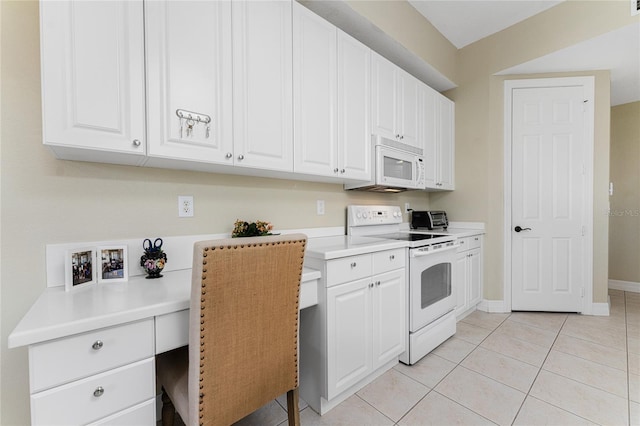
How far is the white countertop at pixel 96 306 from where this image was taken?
80cm

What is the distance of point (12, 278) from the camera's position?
116cm

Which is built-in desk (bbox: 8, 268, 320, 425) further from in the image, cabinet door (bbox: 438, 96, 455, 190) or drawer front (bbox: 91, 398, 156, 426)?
cabinet door (bbox: 438, 96, 455, 190)

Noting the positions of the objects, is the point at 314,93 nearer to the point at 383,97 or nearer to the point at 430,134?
the point at 383,97

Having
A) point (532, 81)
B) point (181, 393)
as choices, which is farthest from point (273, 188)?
point (532, 81)

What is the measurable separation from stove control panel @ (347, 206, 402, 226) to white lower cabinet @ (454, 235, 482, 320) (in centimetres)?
69

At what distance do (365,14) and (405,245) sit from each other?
1771mm

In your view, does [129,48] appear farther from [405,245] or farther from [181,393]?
[405,245]

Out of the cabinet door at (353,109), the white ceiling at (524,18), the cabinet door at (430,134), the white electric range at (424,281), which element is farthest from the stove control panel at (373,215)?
the white ceiling at (524,18)

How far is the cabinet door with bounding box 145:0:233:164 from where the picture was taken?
1.21 meters

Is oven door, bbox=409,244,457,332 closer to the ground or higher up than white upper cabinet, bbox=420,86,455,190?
closer to the ground

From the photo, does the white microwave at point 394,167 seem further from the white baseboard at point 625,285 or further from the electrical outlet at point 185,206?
the white baseboard at point 625,285

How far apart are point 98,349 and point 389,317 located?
5.18 ft

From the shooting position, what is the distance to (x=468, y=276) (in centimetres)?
285

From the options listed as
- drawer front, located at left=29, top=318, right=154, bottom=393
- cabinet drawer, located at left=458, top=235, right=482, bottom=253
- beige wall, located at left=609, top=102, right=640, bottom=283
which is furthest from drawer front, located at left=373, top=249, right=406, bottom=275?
beige wall, located at left=609, top=102, right=640, bottom=283
